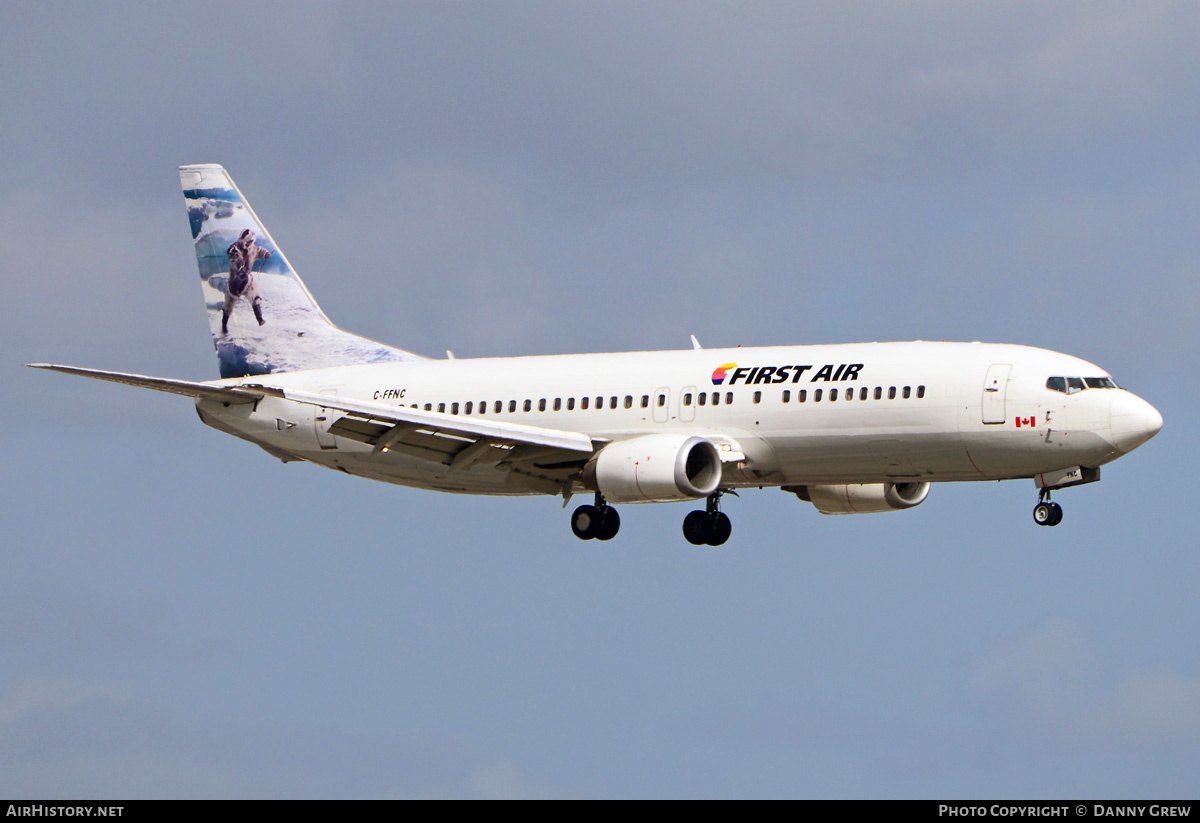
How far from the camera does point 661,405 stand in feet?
170

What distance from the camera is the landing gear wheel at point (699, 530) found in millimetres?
53531

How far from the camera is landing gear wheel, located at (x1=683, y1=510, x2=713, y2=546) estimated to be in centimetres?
5353

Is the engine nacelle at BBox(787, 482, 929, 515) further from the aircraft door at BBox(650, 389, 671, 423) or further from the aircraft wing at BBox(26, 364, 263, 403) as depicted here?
the aircraft wing at BBox(26, 364, 263, 403)

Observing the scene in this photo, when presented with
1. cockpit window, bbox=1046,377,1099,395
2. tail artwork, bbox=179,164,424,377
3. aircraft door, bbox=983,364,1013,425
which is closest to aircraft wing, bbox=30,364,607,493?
tail artwork, bbox=179,164,424,377

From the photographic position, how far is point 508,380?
55469mm

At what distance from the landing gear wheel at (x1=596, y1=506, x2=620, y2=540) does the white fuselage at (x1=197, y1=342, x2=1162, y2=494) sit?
211 centimetres

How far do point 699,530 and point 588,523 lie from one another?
320 cm

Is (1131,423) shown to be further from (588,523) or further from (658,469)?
(588,523)

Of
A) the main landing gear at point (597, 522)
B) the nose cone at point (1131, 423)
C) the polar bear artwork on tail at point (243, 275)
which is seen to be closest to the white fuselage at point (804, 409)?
the nose cone at point (1131, 423)

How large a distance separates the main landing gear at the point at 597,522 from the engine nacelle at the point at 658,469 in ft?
7.03

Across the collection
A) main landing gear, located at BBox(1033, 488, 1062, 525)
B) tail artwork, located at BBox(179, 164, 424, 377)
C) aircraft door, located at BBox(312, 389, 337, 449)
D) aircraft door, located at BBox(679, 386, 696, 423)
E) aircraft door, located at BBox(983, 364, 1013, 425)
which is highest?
tail artwork, located at BBox(179, 164, 424, 377)

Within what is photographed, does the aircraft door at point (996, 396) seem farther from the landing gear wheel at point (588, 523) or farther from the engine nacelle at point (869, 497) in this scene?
the landing gear wheel at point (588, 523)

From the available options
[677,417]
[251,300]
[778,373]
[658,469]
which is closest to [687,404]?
[677,417]
